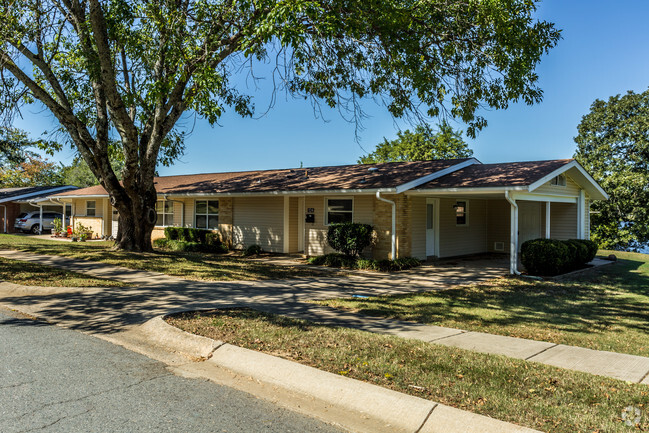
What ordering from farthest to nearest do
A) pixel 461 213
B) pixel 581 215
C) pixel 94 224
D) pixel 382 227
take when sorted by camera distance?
1. pixel 94 224
2. pixel 461 213
3. pixel 581 215
4. pixel 382 227

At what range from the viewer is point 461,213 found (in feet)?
64.2

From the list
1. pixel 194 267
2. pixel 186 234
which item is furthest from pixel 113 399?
pixel 186 234

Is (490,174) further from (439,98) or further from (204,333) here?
(204,333)

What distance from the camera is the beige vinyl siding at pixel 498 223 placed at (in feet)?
68.2

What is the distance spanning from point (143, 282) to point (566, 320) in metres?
8.85

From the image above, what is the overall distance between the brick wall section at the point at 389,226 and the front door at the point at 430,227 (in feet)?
5.43

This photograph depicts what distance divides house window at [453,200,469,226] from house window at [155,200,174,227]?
13.8 m

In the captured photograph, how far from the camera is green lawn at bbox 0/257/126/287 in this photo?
10508 millimetres

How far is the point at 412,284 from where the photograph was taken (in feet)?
40.4

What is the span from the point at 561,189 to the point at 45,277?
16327mm

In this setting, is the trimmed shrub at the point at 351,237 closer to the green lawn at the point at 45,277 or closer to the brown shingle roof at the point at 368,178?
the brown shingle roof at the point at 368,178

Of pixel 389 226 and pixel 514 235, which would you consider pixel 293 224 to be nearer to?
pixel 389 226

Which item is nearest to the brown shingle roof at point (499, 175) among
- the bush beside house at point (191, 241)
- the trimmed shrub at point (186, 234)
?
the bush beside house at point (191, 241)

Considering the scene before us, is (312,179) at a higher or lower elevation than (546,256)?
higher
